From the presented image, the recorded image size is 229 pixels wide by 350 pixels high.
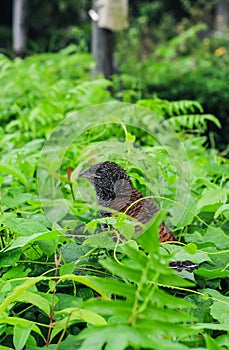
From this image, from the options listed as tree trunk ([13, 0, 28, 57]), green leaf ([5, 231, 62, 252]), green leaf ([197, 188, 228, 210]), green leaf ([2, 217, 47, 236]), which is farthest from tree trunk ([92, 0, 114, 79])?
green leaf ([5, 231, 62, 252])

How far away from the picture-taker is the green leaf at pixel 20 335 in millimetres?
982

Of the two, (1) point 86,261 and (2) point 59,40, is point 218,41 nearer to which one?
(2) point 59,40

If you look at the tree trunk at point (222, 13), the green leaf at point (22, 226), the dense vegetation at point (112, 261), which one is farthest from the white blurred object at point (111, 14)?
the tree trunk at point (222, 13)

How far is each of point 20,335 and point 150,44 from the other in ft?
47.8

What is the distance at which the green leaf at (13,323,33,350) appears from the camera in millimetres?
982

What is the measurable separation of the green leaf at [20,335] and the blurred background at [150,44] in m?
2.56

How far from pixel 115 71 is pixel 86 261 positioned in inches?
204

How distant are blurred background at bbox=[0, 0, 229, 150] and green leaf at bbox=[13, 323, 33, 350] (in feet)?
8.40

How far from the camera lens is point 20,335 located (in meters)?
1.00

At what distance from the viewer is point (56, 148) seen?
2.37m

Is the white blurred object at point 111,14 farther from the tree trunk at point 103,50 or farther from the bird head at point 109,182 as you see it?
the bird head at point 109,182

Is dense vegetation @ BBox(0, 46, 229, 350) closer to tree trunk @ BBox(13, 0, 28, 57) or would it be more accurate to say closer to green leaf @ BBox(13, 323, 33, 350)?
green leaf @ BBox(13, 323, 33, 350)

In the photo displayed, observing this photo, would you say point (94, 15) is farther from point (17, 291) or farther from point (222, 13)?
point (222, 13)

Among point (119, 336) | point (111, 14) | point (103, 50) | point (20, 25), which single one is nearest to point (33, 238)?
point (119, 336)
